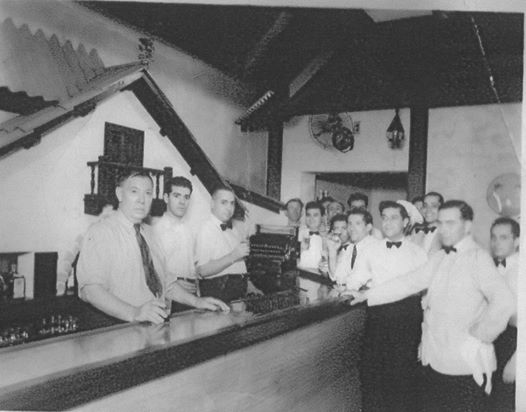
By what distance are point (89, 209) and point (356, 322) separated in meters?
1.41

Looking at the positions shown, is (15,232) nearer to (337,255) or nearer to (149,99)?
(149,99)

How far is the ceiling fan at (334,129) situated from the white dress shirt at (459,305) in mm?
923

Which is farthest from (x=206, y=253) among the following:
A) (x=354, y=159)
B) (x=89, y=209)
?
(x=354, y=159)

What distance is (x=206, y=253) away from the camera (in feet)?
8.71

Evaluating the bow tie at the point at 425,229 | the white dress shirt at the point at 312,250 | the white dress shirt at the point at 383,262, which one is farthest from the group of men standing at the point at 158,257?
the bow tie at the point at 425,229

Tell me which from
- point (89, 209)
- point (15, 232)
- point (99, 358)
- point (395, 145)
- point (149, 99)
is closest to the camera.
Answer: point (99, 358)

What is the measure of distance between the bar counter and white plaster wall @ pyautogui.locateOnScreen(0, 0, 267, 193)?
110 cm

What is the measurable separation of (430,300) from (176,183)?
140 cm

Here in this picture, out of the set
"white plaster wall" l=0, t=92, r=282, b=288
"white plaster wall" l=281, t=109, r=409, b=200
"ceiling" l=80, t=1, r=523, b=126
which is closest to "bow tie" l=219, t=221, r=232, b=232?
"white plaster wall" l=0, t=92, r=282, b=288

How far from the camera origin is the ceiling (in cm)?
224

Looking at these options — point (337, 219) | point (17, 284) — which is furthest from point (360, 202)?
point (17, 284)

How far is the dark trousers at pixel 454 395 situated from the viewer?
6.97ft

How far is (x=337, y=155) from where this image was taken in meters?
3.00

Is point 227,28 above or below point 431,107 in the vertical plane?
above
